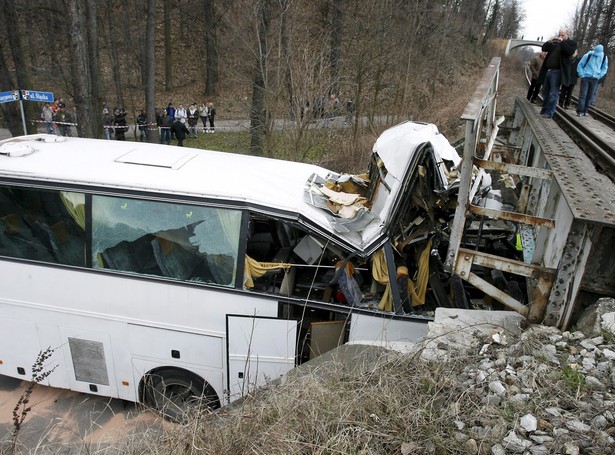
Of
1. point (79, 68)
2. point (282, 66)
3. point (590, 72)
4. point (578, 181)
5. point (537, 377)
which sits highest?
point (590, 72)

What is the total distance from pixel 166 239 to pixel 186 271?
36cm

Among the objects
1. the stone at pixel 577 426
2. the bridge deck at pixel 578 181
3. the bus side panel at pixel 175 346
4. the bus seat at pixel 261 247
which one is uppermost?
the bridge deck at pixel 578 181

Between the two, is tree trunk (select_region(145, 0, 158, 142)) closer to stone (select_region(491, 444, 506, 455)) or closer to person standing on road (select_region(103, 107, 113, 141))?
person standing on road (select_region(103, 107, 113, 141))

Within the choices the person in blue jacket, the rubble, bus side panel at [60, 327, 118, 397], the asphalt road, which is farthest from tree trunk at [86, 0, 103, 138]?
the rubble

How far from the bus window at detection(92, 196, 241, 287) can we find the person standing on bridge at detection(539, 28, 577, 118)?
702cm

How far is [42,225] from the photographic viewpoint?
178 inches

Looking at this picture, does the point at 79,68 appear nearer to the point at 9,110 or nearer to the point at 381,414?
the point at 9,110

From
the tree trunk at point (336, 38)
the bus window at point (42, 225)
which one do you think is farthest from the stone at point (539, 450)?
the tree trunk at point (336, 38)

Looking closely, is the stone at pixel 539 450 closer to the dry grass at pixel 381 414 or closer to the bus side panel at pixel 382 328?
the dry grass at pixel 381 414

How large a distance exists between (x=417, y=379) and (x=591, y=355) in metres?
1.13

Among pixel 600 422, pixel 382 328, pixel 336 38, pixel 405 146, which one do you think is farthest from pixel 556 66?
pixel 336 38

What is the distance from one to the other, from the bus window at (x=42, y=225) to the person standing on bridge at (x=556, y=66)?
8013mm

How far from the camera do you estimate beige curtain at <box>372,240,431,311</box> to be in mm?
4398

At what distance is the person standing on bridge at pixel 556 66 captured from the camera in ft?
26.8
